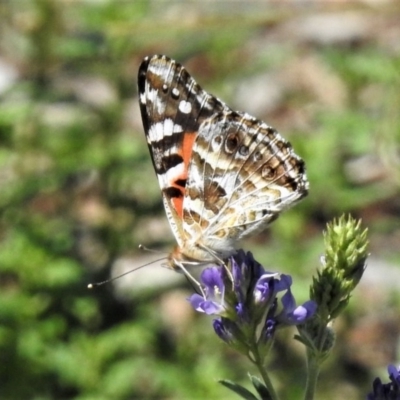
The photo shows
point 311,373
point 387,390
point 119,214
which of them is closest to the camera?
point 387,390

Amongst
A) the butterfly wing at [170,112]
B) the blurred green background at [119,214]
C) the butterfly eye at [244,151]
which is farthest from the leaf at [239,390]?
the blurred green background at [119,214]

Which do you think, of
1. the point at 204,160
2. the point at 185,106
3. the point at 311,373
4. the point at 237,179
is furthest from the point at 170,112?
the point at 311,373

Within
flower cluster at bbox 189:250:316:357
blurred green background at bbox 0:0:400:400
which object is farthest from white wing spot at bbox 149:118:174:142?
blurred green background at bbox 0:0:400:400

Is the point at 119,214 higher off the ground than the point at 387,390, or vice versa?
the point at 119,214

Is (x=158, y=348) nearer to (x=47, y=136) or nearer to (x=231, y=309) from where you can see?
(x=47, y=136)

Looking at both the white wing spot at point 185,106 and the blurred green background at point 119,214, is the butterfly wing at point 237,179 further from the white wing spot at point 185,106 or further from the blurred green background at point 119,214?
the blurred green background at point 119,214

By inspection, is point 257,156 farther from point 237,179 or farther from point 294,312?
point 294,312
